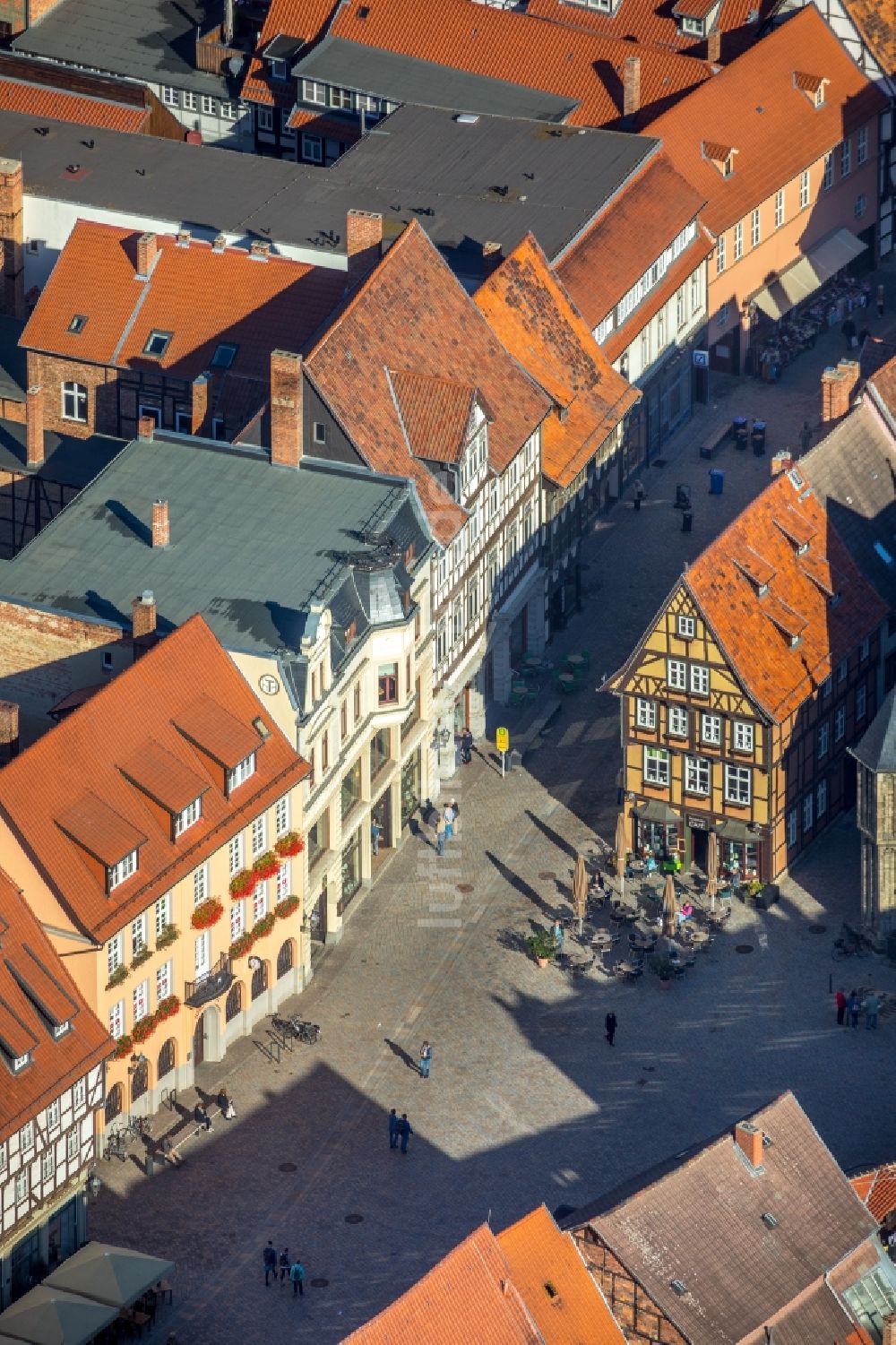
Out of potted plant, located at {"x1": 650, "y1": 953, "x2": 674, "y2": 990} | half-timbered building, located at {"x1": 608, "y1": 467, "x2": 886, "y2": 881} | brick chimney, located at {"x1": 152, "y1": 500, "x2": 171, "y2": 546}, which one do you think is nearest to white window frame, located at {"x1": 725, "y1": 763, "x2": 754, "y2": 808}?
half-timbered building, located at {"x1": 608, "y1": 467, "x2": 886, "y2": 881}

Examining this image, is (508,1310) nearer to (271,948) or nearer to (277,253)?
(271,948)

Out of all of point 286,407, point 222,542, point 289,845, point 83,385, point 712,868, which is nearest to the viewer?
point 289,845

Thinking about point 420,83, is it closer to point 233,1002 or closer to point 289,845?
point 289,845

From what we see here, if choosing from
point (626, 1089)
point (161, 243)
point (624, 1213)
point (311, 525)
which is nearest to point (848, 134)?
point (161, 243)

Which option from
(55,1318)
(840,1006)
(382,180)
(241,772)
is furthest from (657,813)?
(382,180)

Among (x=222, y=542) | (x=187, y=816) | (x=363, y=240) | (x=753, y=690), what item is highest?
(x=363, y=240)

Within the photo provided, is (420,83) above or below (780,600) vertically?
above
